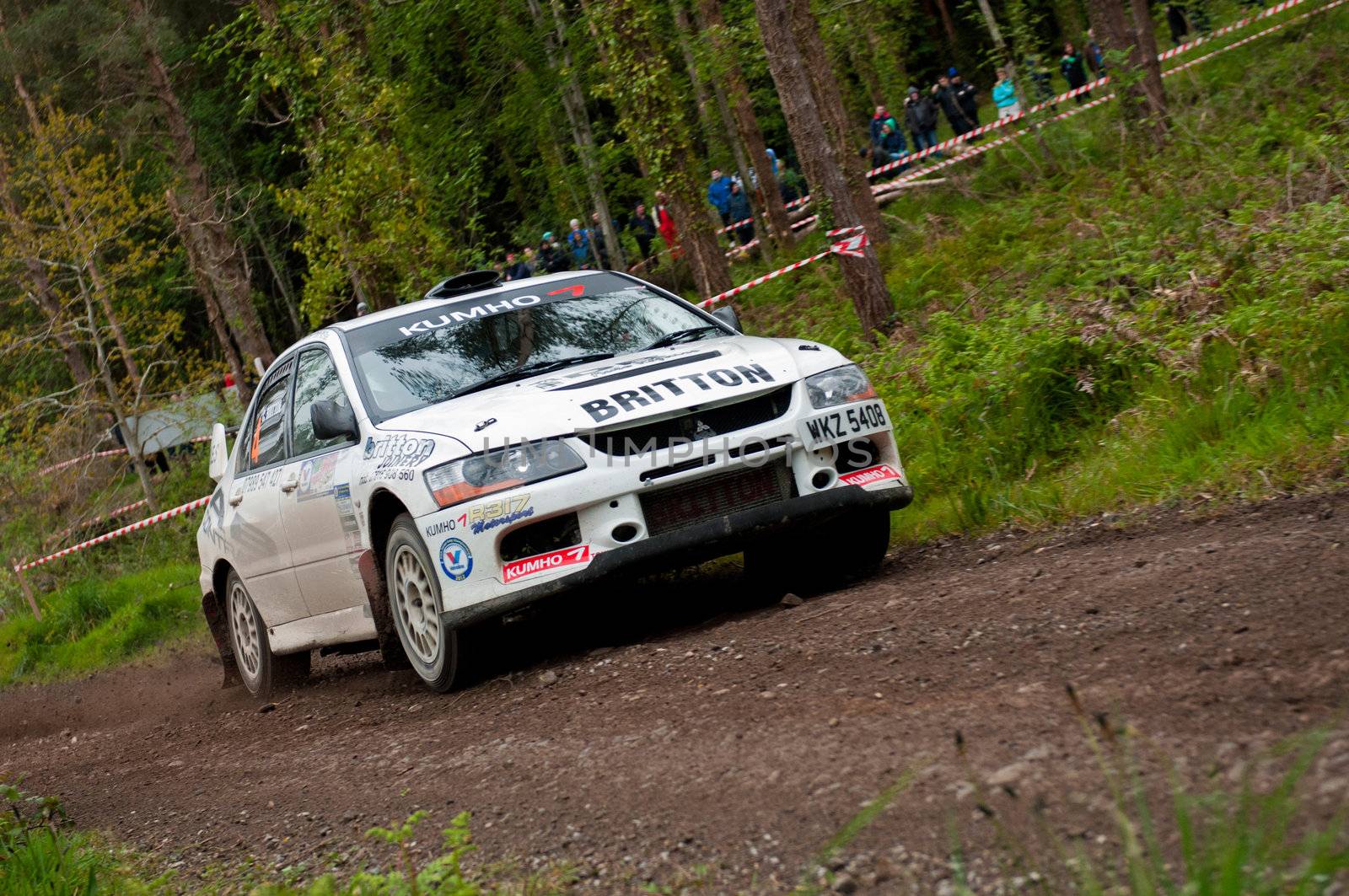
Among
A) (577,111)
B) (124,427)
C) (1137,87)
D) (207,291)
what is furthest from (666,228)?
(207,291)

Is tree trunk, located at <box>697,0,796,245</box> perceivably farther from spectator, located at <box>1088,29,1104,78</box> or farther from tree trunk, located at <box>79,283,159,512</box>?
tree trunk, located at <box>79,283,159,512</box>

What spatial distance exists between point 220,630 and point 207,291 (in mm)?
24712

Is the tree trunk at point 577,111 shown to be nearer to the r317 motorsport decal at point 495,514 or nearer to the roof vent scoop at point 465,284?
the roof vent scoop at point 465,284

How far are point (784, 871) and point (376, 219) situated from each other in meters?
14.4

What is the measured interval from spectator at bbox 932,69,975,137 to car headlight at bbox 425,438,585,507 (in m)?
18.3

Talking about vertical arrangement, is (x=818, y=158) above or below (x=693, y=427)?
above

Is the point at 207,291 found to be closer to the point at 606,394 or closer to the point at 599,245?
the point at 599,245

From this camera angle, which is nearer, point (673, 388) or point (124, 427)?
point (673, 388)

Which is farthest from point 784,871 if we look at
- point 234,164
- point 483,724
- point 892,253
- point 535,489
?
point 234,164

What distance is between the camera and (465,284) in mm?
7609

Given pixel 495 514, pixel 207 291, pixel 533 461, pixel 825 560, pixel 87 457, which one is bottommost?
pixel 825 560

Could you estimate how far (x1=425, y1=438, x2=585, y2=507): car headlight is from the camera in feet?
18.4

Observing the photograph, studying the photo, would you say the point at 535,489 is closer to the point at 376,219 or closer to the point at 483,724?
the point at 483,724

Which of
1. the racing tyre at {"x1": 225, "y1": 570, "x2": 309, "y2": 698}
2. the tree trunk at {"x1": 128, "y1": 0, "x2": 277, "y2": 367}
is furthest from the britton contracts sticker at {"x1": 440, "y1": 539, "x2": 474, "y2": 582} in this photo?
the tree trunk at {"x1": 128, "y1": 0, "x2": 277, "y2": 367}
